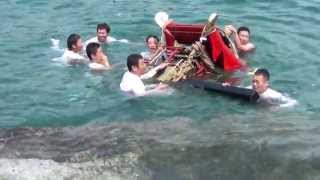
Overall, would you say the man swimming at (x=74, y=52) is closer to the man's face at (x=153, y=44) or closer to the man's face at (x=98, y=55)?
the man's face at (x=98, y=55)

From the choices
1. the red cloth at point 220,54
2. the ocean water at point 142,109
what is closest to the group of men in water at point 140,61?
the ocean water at point 142,109

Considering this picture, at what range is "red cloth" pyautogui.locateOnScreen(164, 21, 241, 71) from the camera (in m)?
12.5

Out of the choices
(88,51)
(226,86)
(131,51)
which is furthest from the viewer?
(131,51)

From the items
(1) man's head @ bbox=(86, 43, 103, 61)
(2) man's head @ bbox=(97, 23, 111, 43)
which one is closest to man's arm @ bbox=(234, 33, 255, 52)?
(1) man's head @ bbox=(86, 43, 103, 61)

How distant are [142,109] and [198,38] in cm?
216

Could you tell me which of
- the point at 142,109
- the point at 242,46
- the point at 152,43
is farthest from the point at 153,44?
the point at 142,109

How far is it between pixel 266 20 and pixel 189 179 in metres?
9.28

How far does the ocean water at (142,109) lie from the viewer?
839cm

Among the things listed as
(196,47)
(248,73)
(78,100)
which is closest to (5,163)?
(78,100)

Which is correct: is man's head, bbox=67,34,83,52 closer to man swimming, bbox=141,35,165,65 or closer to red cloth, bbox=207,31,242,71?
man swimming, bbox=141,35,165,65

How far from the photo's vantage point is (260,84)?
11.3m

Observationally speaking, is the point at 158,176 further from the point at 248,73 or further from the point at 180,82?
the point at 248,73

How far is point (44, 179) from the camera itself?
8.12 metres

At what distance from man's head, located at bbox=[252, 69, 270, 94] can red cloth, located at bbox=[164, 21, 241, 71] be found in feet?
4.67
